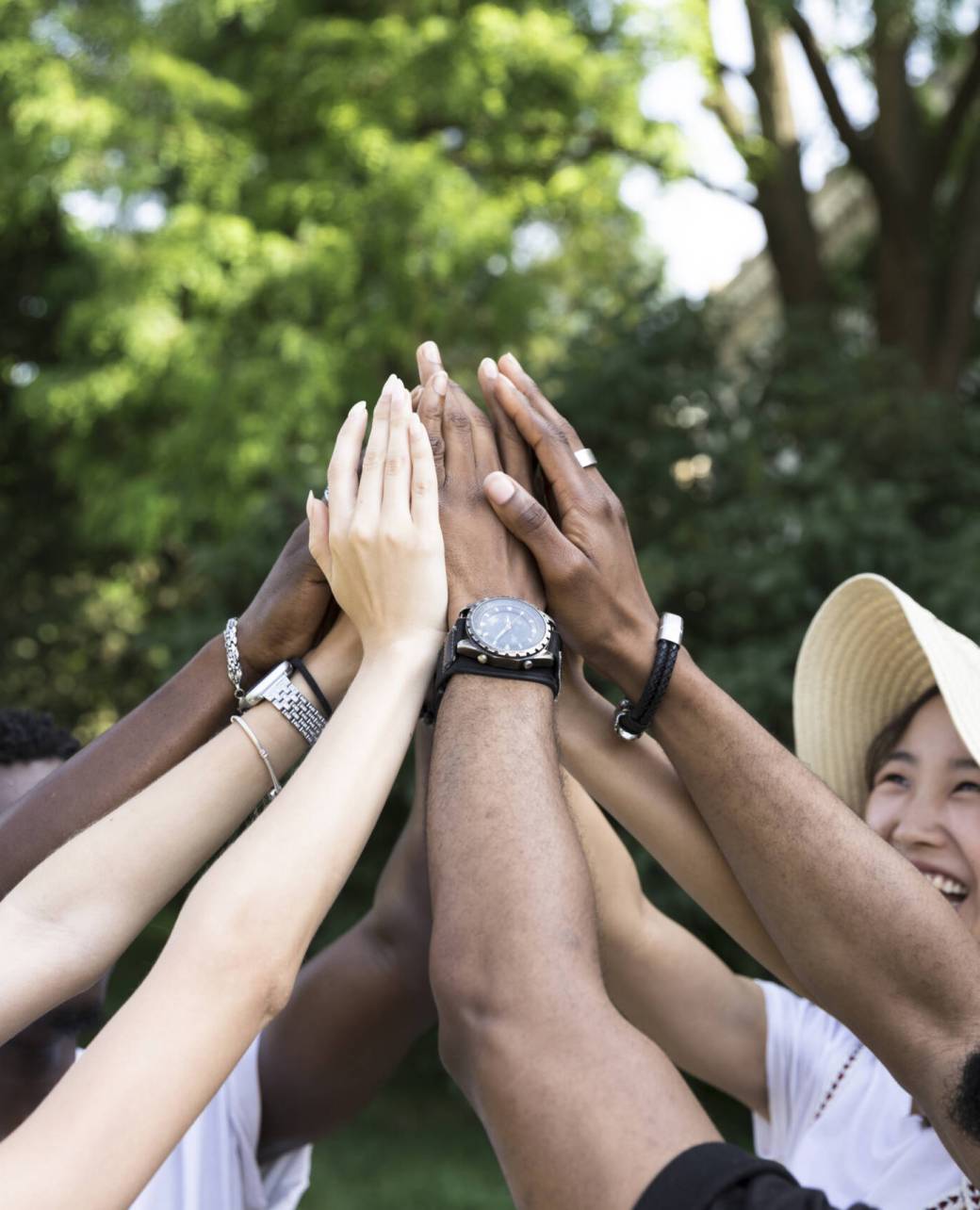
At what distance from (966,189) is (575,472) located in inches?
285

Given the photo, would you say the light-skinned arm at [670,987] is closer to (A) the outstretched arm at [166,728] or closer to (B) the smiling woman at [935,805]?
(B) the smiling woman at [935,805]

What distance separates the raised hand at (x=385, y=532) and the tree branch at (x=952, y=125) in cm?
743

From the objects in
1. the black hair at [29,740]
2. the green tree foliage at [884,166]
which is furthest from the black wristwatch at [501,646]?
the green tree foliage at [884,166]

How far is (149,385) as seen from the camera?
9.79 metres

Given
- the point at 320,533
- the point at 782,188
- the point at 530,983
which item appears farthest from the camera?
the point at 782,188

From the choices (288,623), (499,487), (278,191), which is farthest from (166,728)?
(278,191)

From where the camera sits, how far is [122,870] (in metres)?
1.93

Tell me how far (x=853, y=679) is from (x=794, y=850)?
892 millimetres

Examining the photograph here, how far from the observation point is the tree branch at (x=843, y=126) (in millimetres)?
8398

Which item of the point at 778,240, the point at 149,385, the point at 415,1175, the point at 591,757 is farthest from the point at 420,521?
the point at 149,385

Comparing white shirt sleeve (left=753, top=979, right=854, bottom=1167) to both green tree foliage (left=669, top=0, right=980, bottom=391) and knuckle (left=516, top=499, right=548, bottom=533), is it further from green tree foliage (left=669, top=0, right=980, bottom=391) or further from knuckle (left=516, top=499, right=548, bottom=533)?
green tree foliage (left=669, top=0, right=980, bottom=391)

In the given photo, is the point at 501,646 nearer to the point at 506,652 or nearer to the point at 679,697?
the point at 506,652

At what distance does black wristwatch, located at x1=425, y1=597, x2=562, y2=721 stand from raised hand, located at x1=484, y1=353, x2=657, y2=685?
150 millimetres

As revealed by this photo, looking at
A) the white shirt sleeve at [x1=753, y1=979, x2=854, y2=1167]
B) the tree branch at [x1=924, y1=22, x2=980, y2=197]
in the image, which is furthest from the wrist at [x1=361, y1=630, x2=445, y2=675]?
the tree branch at [x1=924, y1=22, x2=980, y2=197]
